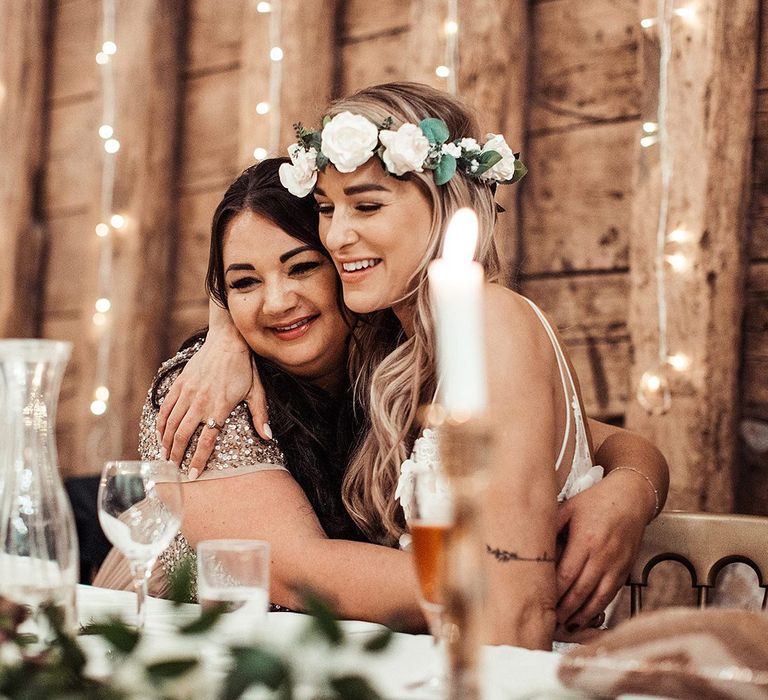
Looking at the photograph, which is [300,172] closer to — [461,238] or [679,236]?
[679,236]

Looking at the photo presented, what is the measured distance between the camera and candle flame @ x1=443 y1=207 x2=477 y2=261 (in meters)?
0.70

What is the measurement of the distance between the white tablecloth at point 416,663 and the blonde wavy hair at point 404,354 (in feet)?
1.92

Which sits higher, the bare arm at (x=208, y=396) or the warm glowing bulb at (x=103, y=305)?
the warm glowing bulb at (x=103, y=305)

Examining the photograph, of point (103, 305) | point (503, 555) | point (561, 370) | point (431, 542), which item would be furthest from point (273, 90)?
point (431, 542)

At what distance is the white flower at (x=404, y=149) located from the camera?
190cm

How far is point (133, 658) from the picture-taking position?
83 centimetres

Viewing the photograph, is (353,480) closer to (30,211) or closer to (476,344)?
(476,344)

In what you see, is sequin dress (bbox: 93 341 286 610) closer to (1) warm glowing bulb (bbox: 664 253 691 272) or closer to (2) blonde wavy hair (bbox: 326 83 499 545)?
(2) blonde wavy hair (bbox: 326 83 499 545)

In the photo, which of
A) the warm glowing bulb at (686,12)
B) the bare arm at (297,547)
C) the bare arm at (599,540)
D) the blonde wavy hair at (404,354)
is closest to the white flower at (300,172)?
the blonde wavy hair at (404,354)

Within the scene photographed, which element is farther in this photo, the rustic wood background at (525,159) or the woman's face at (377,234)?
the rustic wood background at (525,159)

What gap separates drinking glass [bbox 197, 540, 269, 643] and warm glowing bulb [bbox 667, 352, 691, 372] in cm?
172

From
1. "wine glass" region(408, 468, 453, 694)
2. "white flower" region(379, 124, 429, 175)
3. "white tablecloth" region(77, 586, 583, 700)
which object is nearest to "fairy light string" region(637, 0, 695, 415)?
"white flower" region(379, 124, 429, 175)

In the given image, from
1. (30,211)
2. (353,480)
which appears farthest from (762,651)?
(30,211)

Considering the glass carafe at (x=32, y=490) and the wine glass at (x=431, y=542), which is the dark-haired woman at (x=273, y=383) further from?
the wine glass at (x=431, y=542)
